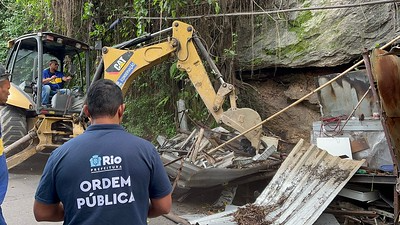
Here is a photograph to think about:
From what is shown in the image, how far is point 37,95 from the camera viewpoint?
7031mm

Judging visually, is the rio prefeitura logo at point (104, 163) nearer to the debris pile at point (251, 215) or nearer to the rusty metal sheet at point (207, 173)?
the debris pile at point (251, 215)

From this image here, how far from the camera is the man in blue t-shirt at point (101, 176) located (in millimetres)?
1701

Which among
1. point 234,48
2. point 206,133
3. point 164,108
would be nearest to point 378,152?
point 206,133

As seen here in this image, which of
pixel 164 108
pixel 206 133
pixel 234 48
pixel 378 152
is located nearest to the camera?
pixel 378 152

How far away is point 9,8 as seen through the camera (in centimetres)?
1359

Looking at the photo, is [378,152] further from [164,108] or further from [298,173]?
[164,108]

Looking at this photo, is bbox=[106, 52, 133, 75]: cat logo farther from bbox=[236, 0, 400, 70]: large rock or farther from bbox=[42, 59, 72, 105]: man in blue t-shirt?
bbox=[236, 0, 400, 70]: large rock

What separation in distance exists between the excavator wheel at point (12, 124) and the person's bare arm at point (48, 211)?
588 centimetres

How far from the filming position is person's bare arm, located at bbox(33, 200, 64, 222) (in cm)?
180

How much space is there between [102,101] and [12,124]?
20.8 feet

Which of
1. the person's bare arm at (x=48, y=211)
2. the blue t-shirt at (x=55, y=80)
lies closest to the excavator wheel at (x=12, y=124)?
the blue t-shirt at (x=55, y=80)

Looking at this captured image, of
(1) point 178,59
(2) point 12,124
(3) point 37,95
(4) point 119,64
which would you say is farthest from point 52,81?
(1) point 178,59

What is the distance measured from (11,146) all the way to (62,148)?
594 centimetres

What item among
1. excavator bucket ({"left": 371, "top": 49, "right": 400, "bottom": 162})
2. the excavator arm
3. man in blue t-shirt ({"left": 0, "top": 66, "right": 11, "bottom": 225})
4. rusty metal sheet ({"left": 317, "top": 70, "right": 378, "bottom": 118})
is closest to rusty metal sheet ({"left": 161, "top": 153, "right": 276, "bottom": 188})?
the excavator arm
